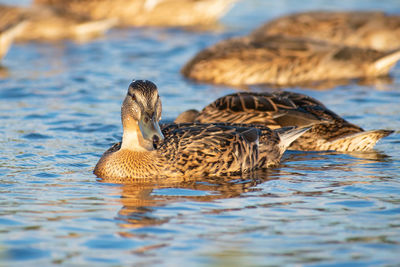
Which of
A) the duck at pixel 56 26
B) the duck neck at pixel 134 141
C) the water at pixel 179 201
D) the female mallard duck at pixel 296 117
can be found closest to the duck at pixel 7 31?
the duck at pixel 56 26

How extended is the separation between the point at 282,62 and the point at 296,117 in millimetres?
4966

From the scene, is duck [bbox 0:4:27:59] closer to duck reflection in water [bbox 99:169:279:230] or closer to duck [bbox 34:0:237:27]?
duck [bbox 34:0:237:27]

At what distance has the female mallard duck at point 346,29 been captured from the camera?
60.1 ft

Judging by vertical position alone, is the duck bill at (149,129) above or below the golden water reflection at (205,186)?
above

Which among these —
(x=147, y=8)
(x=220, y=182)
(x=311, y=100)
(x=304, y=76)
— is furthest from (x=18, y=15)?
(x=220, y=182)

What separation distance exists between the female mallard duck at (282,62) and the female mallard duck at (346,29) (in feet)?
9.13

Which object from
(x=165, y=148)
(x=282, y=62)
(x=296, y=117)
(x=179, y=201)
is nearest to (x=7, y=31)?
(x=282, y=62)

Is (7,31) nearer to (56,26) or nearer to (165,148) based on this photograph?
(56,26)

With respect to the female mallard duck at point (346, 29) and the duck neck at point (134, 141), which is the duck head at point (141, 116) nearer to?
the duck neck at point (134, 141)

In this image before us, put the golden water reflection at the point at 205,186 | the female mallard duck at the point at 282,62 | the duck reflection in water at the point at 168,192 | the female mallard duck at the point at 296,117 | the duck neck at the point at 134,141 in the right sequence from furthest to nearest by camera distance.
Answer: the female mallard duck at the point at 282,62 < the female mallard duck at the point at 296,117 < the duck neck at the point at 134,141 < the golden water reflection at the point at 205,186 < the duck reflection in water at the point at 168,192

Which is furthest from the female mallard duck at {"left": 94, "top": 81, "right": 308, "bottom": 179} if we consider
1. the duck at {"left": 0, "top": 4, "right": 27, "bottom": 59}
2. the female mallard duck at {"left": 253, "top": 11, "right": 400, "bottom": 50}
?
the female mallard duck at {"left": 253, "top": 11, "right": 400, "bottom": 50}

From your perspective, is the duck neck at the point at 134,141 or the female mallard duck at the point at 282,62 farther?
the female mallard duck at the point at 282,62

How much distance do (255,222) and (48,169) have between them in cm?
312

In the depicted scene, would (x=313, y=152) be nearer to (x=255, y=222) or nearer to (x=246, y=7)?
(x=255, y=222)
